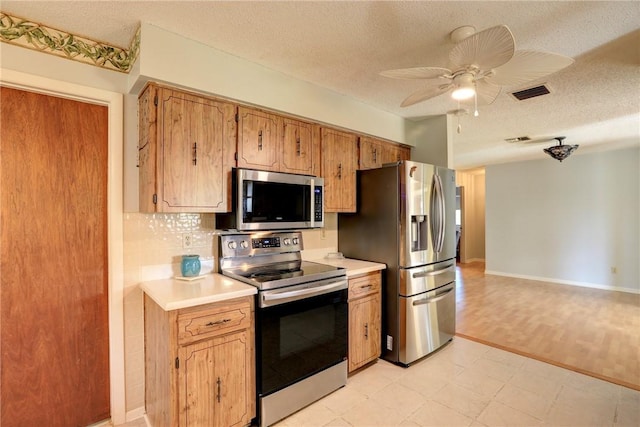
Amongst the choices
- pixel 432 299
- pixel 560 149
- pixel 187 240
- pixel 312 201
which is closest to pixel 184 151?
pixel 187 240

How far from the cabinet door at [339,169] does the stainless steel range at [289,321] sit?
0.58m

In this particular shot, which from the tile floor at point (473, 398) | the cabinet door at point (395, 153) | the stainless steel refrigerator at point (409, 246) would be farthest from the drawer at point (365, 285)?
the cabinet door at point (395, 153)

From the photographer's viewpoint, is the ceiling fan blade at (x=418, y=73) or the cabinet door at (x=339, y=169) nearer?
the ceiling fan blade at (x=418, y=73)

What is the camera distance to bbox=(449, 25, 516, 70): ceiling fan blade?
1.33 metres

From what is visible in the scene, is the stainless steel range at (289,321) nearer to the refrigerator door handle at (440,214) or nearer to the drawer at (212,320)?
the drawer at (212,320)

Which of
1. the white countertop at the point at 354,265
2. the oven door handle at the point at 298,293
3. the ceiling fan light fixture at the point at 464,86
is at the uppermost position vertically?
the ceiling fan light fixture at the point at 464,86

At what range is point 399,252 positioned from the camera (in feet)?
8.84

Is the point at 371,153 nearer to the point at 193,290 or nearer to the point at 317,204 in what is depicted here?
the point at 317,204

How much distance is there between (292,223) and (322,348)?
0.97 meters

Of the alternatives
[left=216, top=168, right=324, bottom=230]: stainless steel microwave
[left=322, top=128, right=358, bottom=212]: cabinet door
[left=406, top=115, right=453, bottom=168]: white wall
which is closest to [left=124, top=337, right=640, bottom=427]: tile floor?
[left=216, top=168, right=324, bottom=230]: stainless steel microwave

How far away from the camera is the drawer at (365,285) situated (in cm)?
254

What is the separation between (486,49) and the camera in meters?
1.46

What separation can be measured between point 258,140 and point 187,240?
91cm

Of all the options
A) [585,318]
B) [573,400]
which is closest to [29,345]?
[573,400]
